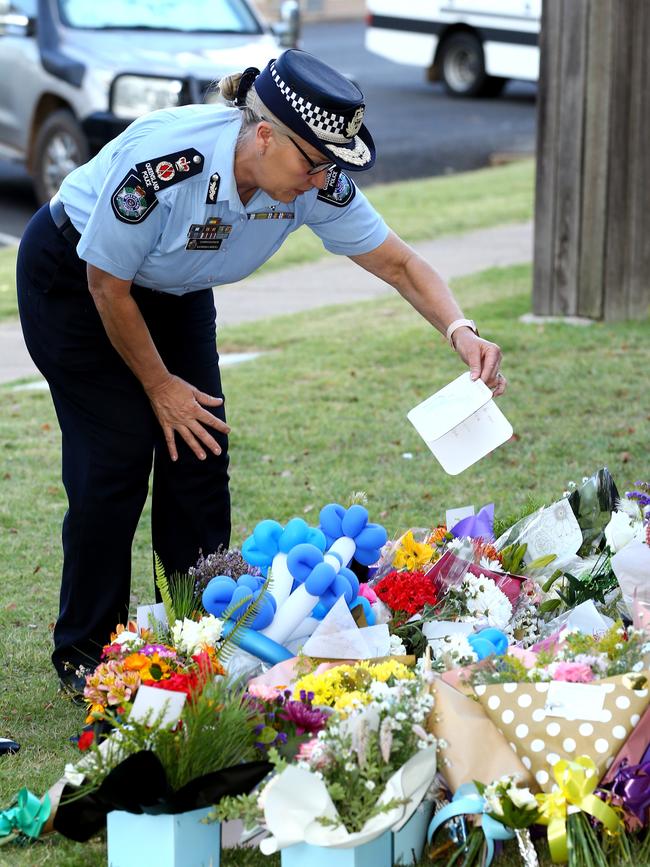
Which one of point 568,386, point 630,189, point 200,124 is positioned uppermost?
point 200,124

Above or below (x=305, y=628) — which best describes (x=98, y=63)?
below

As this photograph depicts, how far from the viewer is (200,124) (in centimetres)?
308

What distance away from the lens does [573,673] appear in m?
2.66

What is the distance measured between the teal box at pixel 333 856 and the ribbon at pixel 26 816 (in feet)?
1.78

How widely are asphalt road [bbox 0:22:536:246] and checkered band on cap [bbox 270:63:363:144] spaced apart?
8.16 m

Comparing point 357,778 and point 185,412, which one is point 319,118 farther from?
point 357,778

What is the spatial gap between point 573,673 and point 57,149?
341 inches

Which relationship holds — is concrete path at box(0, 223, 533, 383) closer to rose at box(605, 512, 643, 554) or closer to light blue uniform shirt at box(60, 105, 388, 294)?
light blue uniform shirt at box(60, 105, 388, 294)

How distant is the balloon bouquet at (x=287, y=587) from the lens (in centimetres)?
303

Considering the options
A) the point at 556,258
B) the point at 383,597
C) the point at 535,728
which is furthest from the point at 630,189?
the point at 535,728

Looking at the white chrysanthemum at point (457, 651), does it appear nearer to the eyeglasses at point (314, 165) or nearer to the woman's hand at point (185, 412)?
the woman's hand at point (185, 412)

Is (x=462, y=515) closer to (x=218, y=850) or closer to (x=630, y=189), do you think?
(x=218, y=850)

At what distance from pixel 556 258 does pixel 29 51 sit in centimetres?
494

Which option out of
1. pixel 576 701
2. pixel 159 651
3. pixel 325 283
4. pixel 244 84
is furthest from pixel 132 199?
pixel 325 283
